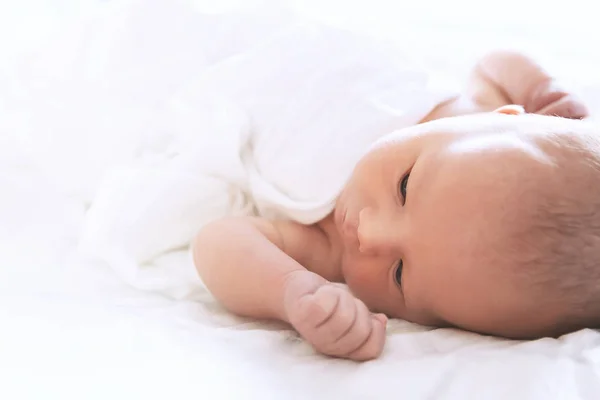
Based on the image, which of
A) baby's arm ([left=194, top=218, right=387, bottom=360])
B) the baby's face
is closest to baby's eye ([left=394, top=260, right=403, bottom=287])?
the baby's face

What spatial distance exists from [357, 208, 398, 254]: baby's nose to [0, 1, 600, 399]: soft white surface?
103mm

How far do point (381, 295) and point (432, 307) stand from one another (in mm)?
87

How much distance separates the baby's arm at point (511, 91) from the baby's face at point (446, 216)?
0.78 ft

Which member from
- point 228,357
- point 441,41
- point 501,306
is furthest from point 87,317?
point 441,41

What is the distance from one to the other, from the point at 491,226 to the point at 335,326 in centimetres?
20

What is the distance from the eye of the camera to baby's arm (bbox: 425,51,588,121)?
44.1 inches

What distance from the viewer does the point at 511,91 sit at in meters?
1.23

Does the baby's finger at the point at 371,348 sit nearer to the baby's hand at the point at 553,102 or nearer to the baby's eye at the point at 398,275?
the baby's eye at the point at 398,275

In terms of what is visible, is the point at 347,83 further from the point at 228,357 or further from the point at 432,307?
the point at 228,357

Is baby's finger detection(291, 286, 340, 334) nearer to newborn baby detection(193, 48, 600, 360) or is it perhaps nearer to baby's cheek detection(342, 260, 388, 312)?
newborn baby detection(193, 48, 600, 360)

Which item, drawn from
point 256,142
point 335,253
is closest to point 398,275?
point 335,253

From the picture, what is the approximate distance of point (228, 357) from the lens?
2.37 feet

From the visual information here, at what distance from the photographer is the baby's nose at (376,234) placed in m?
0.85

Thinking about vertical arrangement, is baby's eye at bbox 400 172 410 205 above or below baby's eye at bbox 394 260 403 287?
above
